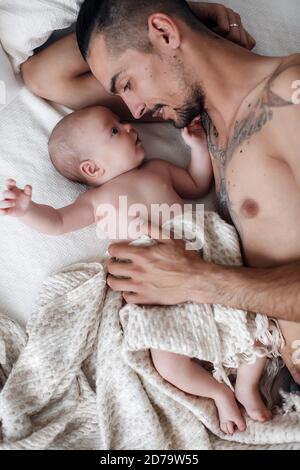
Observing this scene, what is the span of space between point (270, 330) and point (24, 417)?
566mm

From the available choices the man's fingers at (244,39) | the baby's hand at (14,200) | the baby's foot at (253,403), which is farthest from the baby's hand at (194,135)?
the baby's foot at (253,403)

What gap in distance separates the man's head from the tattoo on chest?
0.10 m

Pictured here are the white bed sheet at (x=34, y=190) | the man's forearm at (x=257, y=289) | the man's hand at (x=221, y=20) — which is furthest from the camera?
the man's hand at (x=221, y=20)

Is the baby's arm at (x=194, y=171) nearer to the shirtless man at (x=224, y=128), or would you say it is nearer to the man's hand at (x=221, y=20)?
the shirtless man at (x=224, y=128)

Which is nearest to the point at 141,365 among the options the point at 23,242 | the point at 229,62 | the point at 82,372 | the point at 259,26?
the point at 82,372

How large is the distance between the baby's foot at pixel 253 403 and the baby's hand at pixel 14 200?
631 mm

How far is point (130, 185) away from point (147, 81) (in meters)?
0.25

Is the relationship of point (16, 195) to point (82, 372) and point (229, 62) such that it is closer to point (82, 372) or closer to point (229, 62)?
point (82, 372)

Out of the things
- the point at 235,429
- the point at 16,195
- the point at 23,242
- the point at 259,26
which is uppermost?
the point at 259,26

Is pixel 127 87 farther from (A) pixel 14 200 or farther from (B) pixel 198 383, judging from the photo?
(B) pixel 198 383

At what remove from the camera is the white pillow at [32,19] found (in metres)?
1.48

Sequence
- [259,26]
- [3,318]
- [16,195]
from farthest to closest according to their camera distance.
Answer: [259,26] → [3,318] → [16,195]

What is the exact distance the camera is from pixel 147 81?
4.38ft

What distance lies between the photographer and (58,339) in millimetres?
1321
